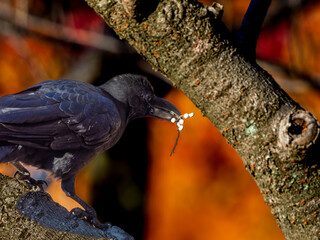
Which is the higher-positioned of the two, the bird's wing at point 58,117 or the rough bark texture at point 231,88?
the rough bark texture at point 231,88

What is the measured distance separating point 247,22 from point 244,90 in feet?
0.68

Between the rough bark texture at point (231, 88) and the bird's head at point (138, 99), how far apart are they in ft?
0.45

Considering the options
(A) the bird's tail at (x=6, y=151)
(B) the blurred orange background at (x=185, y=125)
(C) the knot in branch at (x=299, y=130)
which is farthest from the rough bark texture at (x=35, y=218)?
(B) the blurred orange background at (x=185, y=125)

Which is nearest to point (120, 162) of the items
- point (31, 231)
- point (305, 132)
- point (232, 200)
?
point (31, 231)

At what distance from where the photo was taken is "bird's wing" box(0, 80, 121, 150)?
3.02ft

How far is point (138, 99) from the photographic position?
3.57ft

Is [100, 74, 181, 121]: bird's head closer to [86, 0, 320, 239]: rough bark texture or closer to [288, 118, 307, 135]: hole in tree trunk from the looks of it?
[86, 0, 320, 239]: rough bark texture

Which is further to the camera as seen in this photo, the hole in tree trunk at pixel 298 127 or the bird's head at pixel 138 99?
the bird's head at pixel 138 99

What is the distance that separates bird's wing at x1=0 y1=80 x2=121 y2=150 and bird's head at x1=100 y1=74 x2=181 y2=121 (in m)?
0.05

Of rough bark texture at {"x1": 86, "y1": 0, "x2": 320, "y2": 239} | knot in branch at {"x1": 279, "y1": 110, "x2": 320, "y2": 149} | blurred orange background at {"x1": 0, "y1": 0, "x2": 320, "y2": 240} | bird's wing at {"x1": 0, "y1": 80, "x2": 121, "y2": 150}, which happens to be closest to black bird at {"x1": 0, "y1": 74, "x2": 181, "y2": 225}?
bird's wing at {"x1": 0, "y1": 80, "x2": 121, "y2": 150}

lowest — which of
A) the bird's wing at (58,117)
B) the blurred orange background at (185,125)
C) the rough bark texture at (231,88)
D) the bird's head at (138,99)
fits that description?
the blurred orange background at (185,125)

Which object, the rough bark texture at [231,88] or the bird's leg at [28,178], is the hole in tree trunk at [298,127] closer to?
the rough bark texture at [231,88]

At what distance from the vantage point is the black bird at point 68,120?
930 mm

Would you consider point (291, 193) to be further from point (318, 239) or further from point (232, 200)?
point (232, 200)
